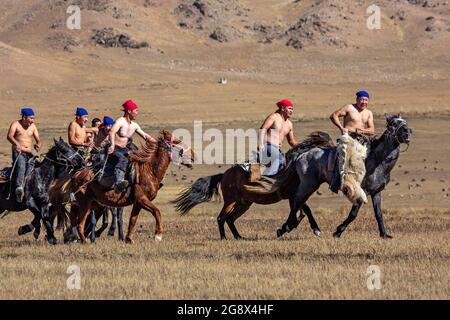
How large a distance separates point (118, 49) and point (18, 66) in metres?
25.2

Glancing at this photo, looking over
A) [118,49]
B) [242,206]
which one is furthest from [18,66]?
[242,206]

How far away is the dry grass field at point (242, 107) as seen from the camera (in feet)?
41.6

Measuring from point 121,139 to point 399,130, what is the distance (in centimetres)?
441

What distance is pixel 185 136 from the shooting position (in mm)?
46688

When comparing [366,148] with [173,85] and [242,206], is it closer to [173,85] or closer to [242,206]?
[242,206]

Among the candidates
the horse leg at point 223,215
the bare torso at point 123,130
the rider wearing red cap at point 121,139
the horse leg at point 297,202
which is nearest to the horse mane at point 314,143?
the horse leg at point 297,202

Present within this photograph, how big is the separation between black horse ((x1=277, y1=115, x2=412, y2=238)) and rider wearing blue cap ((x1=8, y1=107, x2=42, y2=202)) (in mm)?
4268

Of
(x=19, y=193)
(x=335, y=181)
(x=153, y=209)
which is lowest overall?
(x=153, y=209)

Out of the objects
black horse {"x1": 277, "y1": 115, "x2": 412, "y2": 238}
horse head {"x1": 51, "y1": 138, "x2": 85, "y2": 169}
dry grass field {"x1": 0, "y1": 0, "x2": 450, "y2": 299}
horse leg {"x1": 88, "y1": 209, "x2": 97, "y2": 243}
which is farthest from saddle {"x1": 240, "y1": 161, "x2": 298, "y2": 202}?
horse head {"x1": 51, "y1": 138, "x2": 85, "y2": 169}

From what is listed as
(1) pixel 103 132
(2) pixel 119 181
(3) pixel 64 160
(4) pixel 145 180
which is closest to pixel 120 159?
(2) pixel 119 181

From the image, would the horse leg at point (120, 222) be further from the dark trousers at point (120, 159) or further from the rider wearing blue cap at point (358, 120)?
the rider wearing blue cap at point (358, 120)

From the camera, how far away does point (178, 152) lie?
1769cm

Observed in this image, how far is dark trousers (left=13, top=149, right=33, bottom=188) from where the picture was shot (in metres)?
18.0

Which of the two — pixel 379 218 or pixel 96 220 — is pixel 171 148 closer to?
pixel 96 220
